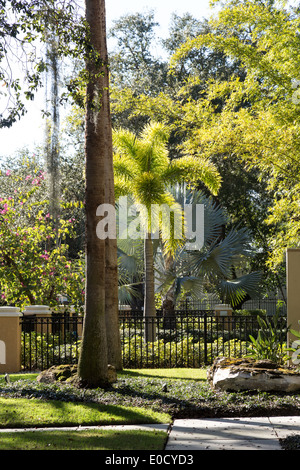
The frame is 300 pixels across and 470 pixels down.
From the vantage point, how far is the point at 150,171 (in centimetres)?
1778

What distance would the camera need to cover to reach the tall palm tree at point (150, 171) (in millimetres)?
17094

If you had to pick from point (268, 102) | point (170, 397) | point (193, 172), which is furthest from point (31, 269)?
point (170, 397)

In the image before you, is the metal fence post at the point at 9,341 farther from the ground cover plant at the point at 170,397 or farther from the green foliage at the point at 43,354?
the ground cover plant at the point at 170,397

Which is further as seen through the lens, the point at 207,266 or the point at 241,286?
the point at 241,286

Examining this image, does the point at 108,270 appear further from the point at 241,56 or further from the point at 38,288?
the point at 241,56

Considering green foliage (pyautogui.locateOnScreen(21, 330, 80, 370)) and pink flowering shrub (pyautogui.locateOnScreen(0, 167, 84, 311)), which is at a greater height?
pink flowering shrub (pyautogui.locateOnScreen(0, 167, 84, 311))

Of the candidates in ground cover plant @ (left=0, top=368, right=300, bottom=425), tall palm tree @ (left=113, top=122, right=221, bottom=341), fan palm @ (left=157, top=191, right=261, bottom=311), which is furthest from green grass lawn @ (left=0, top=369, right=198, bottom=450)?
fan palm @ (left=157, top=191, right=261, bottom=311)

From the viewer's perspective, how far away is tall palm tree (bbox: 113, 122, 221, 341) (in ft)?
56.1

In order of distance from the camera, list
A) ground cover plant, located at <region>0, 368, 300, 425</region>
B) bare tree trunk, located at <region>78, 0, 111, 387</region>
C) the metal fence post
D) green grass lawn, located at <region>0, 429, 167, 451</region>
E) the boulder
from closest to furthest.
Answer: green grass lawn, located at <region>0, 429, 167, 451</region> < ground cover plant, located at <region>0, 368, 300, 425</region> < bare tree trunk, located at <region>78, 0, 111, 387</region> < the boulder < the metal fence post

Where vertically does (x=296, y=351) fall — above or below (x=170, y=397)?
above

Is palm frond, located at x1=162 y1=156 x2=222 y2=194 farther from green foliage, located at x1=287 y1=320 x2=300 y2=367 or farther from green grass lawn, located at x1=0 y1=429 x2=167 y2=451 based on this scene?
green grass lawn, located at x1=0 y1=429 x2=167 y2=451

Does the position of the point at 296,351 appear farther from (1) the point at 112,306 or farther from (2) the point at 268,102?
(2) the point at 268,102
